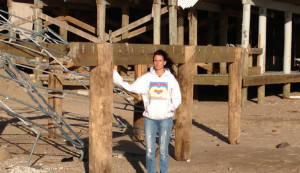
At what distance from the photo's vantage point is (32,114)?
45.9 ft

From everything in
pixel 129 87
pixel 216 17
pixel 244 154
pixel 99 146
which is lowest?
A: pixel 244 154

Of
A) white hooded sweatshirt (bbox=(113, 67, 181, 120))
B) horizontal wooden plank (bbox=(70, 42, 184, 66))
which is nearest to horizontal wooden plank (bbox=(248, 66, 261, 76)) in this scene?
horizontal wooden plank (bbox=(70, 42, 184, 66))

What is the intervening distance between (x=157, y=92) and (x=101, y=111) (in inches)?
29.6

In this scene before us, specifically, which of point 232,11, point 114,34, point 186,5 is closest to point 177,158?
point 186,5

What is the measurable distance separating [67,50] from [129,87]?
361 centimetres

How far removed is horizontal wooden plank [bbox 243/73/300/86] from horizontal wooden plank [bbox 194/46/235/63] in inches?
200

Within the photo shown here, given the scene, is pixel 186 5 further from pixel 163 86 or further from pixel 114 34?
pixel 163 86

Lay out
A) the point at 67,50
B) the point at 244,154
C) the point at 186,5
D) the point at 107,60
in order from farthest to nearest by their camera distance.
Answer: the point at 186,5 < the point at 67,50 < the point at 244,154 < the point at 107,60

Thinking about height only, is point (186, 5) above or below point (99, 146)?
above

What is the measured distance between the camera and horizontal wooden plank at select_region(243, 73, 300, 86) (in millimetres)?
15469

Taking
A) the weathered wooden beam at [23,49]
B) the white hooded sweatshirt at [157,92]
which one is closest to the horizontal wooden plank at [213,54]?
the white hooded sweatshirt at [157,92]

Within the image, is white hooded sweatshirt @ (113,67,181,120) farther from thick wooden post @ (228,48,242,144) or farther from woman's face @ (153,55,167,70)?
thick wooden post @ (228,48,242,144)

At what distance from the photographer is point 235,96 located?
10.6m

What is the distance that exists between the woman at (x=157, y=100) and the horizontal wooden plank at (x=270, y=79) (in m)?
8.51
